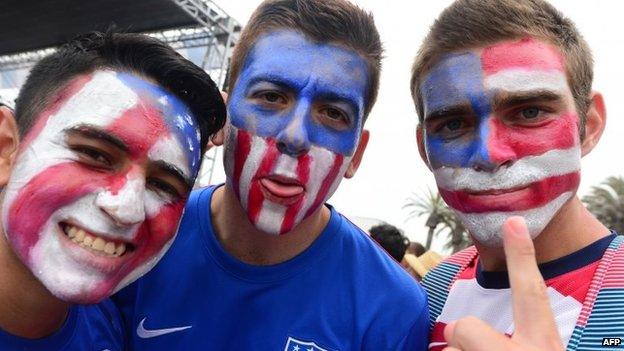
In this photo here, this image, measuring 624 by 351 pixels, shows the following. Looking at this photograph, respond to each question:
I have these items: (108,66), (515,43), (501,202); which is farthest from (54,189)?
(515,43)

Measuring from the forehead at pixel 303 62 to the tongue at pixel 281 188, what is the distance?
15.8 inches

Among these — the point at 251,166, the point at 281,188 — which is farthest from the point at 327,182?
the point at 251,166

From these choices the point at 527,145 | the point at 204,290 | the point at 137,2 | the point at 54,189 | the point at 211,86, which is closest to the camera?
the point at 54,189

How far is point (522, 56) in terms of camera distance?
206 centimetres

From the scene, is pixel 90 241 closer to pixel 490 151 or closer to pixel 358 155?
pixel 358 155

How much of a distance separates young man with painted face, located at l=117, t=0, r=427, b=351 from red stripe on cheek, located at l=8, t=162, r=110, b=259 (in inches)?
24.7

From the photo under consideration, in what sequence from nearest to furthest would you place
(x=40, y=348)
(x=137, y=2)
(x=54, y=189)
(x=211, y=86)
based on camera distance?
(x=54, y=189) → (x=40, y=348) → (x=211, y=86) → (x=137, y=2)

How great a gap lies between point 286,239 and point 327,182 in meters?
0.30

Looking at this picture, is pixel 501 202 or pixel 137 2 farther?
pixel 137 2

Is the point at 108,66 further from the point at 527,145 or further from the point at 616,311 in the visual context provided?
the point at 616,311

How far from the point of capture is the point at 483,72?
6.79ft

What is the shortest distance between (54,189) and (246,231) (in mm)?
835

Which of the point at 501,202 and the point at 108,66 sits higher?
the point at 108,66

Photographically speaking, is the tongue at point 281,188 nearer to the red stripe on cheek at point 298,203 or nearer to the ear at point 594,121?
the red stripe on cheek at point 298,203
